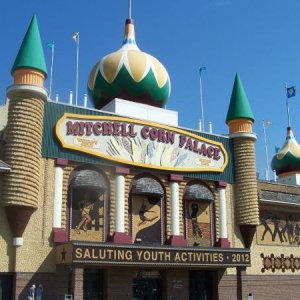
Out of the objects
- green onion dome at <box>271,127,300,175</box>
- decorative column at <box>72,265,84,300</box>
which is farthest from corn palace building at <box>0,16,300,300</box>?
green onion dome at <box>271,127,300,175</box>

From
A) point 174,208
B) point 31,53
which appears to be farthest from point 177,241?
point 31,53

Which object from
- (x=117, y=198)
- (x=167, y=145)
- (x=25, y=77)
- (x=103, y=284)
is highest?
(x=25, y=77)

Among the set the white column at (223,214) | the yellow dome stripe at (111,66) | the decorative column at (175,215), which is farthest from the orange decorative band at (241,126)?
the yellow dome stripe at (111,66)

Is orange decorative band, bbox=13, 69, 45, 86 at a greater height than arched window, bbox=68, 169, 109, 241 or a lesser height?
greater

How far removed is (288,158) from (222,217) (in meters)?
12.9

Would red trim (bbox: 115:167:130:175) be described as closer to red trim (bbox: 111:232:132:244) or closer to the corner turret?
red trim (bbox: 111:232:132:244)

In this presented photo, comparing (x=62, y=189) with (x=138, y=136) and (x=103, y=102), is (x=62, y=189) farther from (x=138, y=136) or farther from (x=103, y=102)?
(x=103, y=102)

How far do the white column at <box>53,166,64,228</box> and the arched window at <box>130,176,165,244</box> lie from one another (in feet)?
14.0

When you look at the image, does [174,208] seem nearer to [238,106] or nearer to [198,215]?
[198,215]

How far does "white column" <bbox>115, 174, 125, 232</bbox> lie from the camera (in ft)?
92.2

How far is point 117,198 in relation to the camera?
93.2 ft

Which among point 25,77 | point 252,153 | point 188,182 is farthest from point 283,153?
point 25,77

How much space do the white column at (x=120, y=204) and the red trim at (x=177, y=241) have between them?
10.3 ft

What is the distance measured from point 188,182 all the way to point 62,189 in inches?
325
